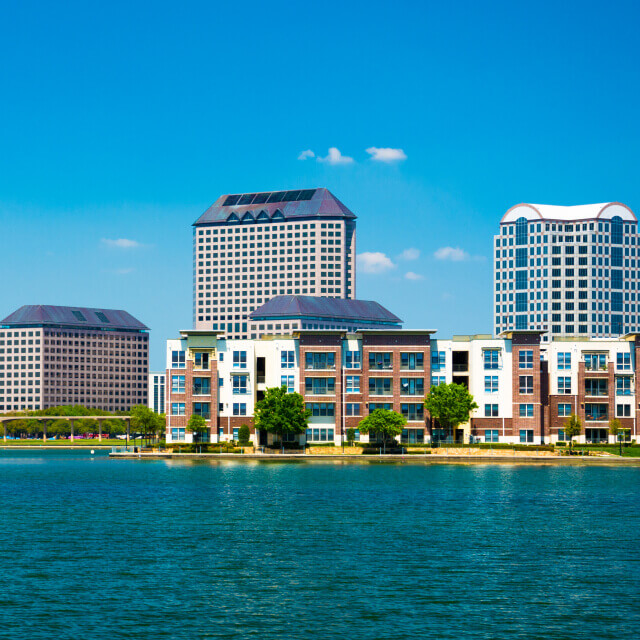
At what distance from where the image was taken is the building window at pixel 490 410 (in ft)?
596

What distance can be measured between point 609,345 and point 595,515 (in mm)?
98861

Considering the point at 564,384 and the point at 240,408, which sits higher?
the point at 564,384

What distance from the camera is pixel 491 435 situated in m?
182

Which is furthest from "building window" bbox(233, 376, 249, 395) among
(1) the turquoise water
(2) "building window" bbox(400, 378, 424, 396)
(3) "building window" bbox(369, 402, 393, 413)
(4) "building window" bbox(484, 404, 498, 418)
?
(1) the turquoise water

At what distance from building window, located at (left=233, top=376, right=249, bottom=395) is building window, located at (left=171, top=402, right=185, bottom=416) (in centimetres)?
882

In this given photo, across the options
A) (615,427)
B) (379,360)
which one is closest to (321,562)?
(379,360)

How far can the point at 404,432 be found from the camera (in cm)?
18075

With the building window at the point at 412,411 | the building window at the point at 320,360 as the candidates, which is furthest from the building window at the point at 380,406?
the building window at the point at 320,360

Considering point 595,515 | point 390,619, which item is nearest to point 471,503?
point 595,515

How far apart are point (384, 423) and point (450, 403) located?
34.3 ft

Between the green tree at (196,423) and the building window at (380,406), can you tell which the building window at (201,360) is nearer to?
the green tree at (196,423)

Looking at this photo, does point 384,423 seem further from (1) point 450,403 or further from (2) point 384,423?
(1) point 450,403

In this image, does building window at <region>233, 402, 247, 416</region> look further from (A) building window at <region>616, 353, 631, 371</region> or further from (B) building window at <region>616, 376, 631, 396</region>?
(A) building window at <region>616, 353, 631, 371</region>

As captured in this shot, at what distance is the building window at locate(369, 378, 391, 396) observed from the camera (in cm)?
18038
